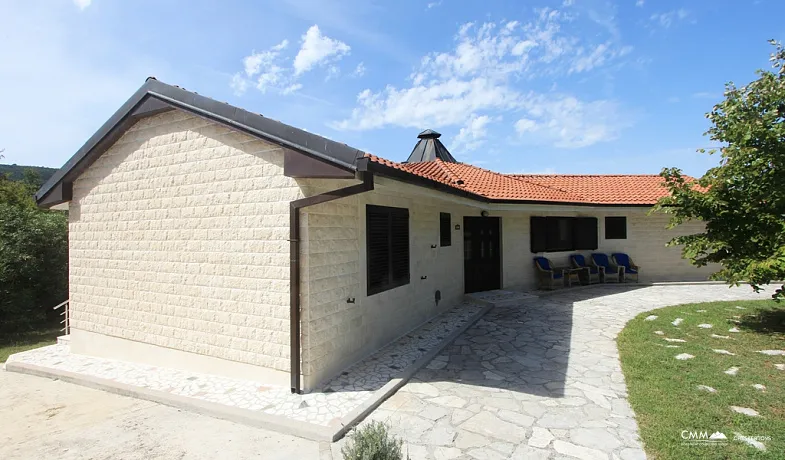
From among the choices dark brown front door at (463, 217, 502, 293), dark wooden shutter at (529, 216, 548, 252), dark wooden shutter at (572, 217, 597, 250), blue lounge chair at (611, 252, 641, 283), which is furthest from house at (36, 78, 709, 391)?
blue lounge chair at (611, 252, 641, 283)

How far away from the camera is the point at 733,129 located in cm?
711

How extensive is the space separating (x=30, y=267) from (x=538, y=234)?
613 inches

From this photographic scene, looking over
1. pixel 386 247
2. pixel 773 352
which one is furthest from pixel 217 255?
pixel 773 352

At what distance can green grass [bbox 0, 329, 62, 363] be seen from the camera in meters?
8.44

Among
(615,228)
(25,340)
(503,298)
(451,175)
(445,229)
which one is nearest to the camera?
(25,340)

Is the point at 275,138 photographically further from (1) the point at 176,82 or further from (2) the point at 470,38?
(2) the point at 470,38

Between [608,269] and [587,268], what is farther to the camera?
[608,269]

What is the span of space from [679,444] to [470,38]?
9399 mm

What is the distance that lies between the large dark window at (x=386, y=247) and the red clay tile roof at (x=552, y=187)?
288cm

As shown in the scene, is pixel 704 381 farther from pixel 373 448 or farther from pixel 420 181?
pixel 373 448

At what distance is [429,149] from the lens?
18.1m

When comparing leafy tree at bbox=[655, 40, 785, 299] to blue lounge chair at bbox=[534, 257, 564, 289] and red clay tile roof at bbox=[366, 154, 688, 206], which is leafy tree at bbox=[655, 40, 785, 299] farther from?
blue lounge chair at bbox=[534, 257, 564, 289]

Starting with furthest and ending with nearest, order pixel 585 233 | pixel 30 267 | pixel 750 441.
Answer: pixel 585 233 < pixel 30 267 < pixel 750 441

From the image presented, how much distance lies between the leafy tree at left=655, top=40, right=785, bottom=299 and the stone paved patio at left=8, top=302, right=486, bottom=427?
19.0ft
